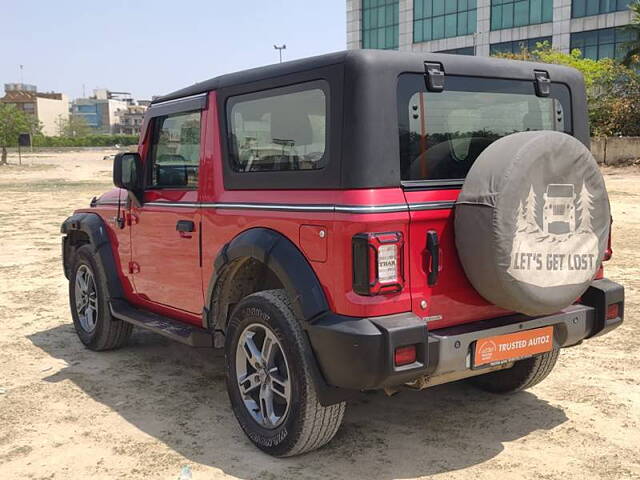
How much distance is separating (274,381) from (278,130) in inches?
53.1

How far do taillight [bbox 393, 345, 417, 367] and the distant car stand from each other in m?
0.88

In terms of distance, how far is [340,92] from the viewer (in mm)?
3375

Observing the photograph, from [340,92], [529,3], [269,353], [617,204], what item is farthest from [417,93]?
[529,3]

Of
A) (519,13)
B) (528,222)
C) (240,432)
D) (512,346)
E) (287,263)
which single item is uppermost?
(519,13)

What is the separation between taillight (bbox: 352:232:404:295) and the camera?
3.22 m

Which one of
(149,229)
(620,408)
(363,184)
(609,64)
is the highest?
(609,64)

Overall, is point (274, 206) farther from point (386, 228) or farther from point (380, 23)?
point (380, 23)

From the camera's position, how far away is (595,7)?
46.5 metres

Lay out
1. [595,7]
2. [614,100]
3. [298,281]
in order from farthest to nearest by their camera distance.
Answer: [595,7] → [614,100] → [298,281]

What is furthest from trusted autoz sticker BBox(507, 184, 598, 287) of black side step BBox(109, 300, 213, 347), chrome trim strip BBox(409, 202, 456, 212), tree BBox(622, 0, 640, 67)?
tree BBox(622, 0, 640, 67)

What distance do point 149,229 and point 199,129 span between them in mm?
926

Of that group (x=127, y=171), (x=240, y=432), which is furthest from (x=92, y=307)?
(x=240, y=432)

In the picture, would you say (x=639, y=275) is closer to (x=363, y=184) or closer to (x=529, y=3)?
Result: (x=363, y=184)

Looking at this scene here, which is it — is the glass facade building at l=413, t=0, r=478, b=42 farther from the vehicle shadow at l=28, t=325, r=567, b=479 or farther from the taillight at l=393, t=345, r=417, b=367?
the taillight at l=393, t=345, r=417, b=367
